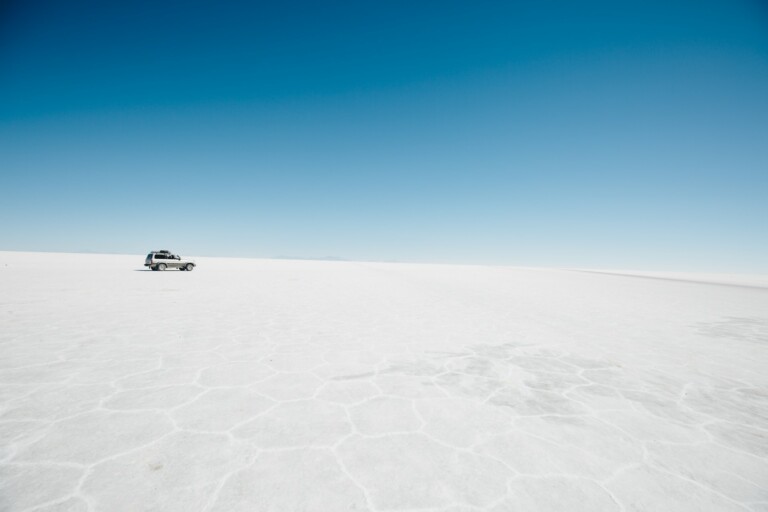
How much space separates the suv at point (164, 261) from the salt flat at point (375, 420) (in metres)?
18.0

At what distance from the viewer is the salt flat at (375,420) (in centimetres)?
220

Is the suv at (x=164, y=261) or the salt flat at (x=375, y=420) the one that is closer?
the salt flat at (x=375, y=420)

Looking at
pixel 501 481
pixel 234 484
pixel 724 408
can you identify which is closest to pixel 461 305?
pixel 724 408

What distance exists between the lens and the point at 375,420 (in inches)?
125

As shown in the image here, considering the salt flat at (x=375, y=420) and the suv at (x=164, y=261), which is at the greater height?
the suv at (x=164, y=261)

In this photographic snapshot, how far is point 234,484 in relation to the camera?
224 centimetres

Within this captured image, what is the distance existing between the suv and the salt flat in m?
18.0

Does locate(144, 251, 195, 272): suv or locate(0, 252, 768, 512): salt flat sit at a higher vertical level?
locate(144, 251, 195, 272): suv

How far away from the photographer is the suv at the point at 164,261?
74.2 ft

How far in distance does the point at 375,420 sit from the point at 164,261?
84.1ft

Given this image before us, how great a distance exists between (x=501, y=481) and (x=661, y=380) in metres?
3.60

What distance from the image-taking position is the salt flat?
86.7 inches

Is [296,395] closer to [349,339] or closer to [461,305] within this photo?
[349,339]

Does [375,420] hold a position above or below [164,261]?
below
